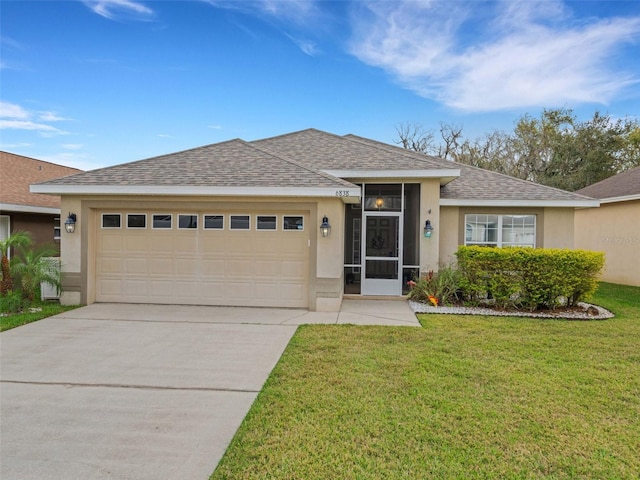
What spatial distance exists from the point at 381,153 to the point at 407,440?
8958 mm

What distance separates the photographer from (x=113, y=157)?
1723 cm

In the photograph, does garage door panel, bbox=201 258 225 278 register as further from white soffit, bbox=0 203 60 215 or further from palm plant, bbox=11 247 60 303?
white soffit, bbox=0 203 60 215

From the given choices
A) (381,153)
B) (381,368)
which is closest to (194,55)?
(381,153)

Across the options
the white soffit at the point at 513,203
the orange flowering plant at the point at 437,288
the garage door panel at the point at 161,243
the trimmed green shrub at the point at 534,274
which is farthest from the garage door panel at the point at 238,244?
the white soffit at the point at 513,203

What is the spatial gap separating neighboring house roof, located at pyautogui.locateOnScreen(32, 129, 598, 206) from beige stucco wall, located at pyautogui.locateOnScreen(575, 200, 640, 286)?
181 inches

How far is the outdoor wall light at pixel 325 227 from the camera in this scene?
8461 millimetres

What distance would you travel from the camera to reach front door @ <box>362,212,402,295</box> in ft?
34.2

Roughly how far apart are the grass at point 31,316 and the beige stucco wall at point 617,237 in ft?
59.6

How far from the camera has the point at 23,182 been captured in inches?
540

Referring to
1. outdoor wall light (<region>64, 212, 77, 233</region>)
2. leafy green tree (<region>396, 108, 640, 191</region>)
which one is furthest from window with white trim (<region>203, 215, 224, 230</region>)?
leafy green tree (<region>396, 108, 640, 191</region>)

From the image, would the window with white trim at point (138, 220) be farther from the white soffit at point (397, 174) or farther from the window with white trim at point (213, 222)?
the white soffit at point (397, 174)

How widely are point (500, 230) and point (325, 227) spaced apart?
19.4 feet

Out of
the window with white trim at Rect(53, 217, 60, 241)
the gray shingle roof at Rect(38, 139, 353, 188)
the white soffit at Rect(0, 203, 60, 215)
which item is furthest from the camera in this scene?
the window with white trim at Rect(53, 217, 60, 241)

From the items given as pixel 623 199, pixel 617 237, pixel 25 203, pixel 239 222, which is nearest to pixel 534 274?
pixel 239 222
